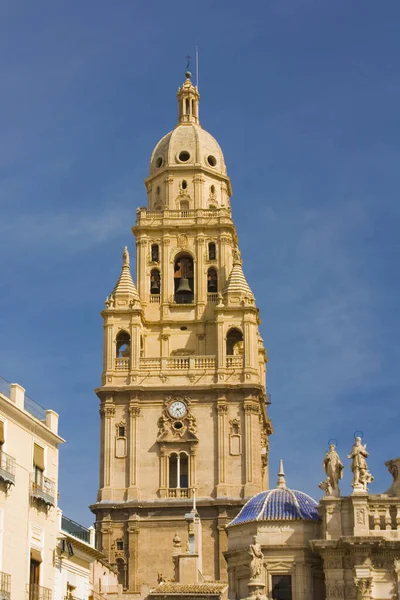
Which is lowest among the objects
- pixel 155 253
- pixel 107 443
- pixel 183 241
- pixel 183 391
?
pixel 107 443

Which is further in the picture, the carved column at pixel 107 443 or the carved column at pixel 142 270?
the carved column at pixel 142 270

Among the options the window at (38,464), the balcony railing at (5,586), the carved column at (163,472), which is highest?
the carved column at (163,472)

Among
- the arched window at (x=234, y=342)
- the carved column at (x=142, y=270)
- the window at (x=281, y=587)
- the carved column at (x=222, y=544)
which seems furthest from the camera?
the carved column at (x=142, y=270)

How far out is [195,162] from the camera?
106625 mm

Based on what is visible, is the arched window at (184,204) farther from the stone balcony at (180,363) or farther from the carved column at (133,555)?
the carved column at (133,555)

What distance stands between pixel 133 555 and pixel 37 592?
38953 mm

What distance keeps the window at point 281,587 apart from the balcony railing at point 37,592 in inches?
687

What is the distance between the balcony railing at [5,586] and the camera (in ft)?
157

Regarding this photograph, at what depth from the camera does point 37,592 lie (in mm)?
51875

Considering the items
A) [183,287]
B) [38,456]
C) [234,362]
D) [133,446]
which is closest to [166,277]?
[183,287]

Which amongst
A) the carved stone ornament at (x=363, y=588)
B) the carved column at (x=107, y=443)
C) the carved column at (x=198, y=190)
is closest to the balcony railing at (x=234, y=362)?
the carved column at (x=107, y=443)

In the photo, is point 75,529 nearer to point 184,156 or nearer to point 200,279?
point 200,279

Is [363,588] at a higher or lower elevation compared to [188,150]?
lower

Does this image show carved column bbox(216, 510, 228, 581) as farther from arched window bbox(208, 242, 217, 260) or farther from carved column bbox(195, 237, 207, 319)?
arched window bbox(208, 242, 217, 260)
